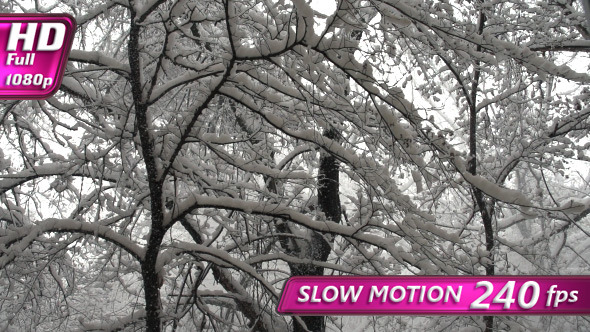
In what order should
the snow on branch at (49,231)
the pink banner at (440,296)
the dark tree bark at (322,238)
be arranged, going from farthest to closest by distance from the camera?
the dark tree bark at (322,238) → the pink banner at (440,296) → the snow on branch at (49,231)

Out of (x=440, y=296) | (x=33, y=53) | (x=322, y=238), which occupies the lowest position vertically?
(x=440, y=296)

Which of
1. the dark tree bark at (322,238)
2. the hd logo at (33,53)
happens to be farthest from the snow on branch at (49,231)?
the dark tree bark at (322,238)

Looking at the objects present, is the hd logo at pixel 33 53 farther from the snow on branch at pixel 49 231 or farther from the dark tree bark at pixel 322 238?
the dark tree bark at pixel 322 238

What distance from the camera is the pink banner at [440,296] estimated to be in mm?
3703

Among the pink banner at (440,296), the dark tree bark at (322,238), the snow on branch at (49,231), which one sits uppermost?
the dark tree bark at (322,238)

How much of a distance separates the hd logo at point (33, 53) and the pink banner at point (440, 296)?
2.13m

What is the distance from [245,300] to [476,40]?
313 cm

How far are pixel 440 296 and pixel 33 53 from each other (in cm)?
306

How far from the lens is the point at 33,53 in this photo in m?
3.39

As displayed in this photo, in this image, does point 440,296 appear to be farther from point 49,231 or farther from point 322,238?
point 49,231

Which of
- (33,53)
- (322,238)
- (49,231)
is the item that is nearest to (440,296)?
(322,238)

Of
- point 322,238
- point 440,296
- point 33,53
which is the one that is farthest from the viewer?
point 322,238

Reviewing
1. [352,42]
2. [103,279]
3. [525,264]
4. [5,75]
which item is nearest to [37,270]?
[103,279]

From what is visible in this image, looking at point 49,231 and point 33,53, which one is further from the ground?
point 33,53
